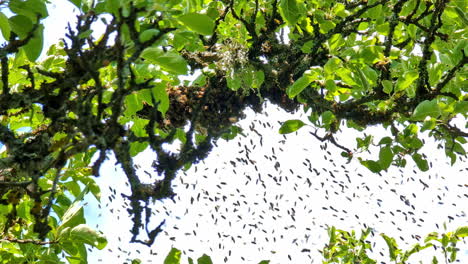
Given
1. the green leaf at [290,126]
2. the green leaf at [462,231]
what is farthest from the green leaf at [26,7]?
the green leaf at [462,231]

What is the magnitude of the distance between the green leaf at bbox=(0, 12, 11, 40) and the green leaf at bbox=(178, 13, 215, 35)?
3.04 feet

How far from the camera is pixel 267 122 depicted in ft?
16.1

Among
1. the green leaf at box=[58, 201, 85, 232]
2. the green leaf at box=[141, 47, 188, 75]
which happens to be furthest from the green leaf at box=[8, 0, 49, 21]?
the green leaf at box=[58, 201, 85, 232]

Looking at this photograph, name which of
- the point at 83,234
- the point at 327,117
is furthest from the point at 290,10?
the point at 83,234

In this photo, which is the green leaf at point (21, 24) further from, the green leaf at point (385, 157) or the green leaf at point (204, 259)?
the green leaf at point (385, 157)

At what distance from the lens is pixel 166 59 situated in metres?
2.34

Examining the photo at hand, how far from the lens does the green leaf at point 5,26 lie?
8.15 ft

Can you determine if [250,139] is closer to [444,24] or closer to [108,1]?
[444,24]

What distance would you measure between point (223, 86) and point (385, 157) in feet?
4.95

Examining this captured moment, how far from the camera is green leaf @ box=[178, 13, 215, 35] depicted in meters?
2.34

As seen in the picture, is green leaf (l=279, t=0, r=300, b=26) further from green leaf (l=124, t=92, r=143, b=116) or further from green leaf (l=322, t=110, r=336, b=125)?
green leaf (l=124, t=92, r=143, b=116)

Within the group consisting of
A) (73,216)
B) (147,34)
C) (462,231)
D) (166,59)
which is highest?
(462,231)

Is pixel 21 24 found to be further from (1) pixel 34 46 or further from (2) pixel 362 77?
(2) pixel 362 77

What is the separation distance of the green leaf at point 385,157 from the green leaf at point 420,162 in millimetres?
350
